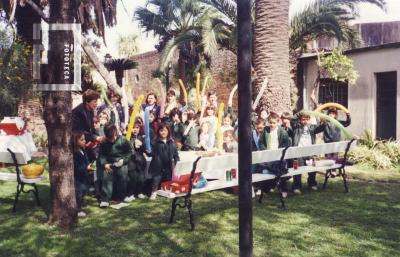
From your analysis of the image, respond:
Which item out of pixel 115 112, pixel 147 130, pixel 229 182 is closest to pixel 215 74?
pixel 115 112

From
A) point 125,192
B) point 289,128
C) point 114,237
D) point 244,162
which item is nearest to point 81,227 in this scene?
point 114,237

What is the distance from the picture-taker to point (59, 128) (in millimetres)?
5586

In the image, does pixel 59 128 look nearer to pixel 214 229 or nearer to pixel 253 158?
pixel 214 229

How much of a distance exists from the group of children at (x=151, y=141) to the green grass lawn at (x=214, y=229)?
0.41 meters

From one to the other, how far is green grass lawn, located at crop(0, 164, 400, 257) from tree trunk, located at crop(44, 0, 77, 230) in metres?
0.28

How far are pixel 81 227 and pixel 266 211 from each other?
2511mm

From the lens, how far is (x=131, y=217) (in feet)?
20.6

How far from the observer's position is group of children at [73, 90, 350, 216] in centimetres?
707

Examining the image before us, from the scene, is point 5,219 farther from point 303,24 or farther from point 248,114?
point 303,24

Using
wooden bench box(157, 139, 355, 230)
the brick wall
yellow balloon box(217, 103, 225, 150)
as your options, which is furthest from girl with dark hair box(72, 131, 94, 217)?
the brick wall

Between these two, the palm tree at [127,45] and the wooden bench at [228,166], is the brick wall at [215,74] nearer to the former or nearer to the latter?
the palm tree at [127,45]

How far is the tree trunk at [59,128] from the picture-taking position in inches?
218

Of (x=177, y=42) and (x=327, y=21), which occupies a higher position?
(x=327, y=21)

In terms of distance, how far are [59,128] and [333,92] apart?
12568mm
